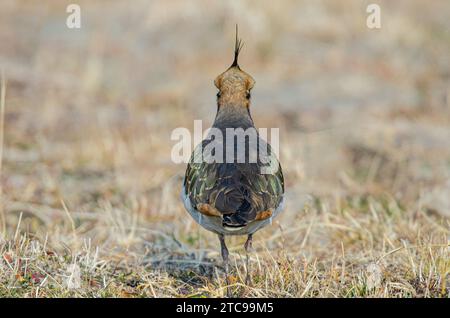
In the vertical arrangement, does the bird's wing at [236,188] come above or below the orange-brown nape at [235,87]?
below

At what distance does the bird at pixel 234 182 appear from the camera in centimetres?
434

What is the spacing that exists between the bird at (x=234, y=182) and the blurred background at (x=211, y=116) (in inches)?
30.4

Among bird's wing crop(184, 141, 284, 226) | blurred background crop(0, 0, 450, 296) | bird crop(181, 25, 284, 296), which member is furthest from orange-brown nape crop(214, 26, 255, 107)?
blurred background crop(0, 0, 450, 296)

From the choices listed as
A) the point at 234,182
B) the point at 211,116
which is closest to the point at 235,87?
the point at 234,182

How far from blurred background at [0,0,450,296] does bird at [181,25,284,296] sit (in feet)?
2.54

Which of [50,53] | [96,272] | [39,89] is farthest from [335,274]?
[50,53]

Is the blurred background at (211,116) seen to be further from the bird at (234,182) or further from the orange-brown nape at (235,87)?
the orange-brown nape at (235,87)

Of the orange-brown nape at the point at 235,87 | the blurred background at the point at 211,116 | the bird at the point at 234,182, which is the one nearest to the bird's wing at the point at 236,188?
the bird at the point at 234,182

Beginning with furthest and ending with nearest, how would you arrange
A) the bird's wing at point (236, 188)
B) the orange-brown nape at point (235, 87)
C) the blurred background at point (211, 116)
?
the blurred background at point (211, 116)
the orange-brown nape at point (235, 87)
the bird's wing at point (236, 188)

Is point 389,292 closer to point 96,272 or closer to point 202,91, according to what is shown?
point 96,272

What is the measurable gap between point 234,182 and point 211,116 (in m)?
6.70

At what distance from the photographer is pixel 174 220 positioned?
22.7ft

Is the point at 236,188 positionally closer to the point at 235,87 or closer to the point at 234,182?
the point at 234,182

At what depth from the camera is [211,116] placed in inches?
440
